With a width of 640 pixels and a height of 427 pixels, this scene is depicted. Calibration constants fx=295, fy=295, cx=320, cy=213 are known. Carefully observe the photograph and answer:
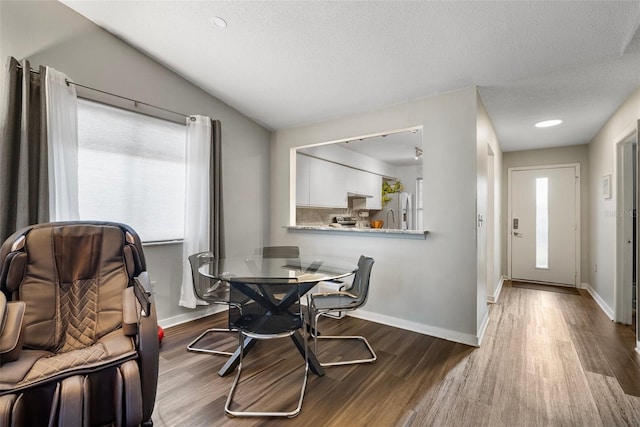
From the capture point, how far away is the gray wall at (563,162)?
4.69 m

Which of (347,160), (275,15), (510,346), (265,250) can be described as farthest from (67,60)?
(510,346)

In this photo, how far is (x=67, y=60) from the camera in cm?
248

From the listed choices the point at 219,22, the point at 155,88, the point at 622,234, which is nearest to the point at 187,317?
the point at 155,88

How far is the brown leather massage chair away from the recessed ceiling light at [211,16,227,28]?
1.73 meters

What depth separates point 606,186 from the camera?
3.59 meters

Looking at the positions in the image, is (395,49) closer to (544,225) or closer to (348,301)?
(348,301)

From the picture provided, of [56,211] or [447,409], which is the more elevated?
[56,211]

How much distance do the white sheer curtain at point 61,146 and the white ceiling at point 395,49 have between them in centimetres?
77

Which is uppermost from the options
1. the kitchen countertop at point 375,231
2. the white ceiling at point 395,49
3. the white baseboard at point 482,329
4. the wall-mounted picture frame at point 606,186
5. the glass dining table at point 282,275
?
the white ceiling at point 395,49

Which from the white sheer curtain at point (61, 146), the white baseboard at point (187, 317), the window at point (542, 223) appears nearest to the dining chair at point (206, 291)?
the white baseboard at point (187, 317)

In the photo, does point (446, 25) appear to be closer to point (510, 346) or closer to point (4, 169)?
point (510, 346)

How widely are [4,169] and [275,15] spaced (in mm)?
2233

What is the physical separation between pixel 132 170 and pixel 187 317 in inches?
66.3

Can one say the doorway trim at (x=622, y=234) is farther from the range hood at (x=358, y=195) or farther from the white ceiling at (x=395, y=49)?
the range hood at (x=358, y=195)
